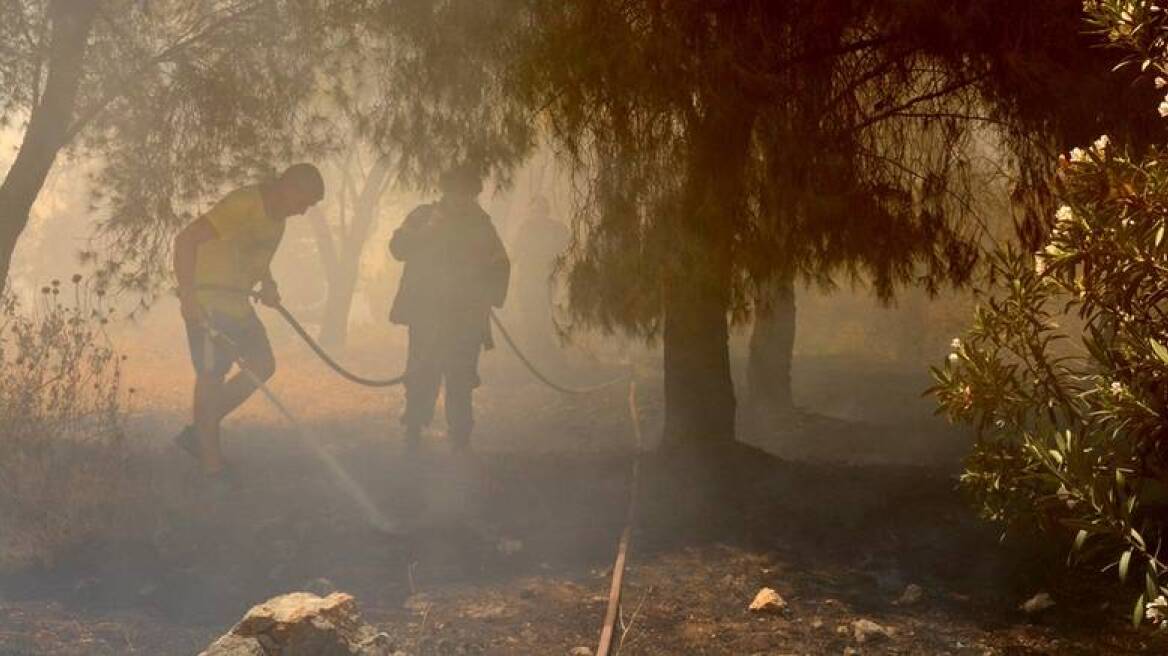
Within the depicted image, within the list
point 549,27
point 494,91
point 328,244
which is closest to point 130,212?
point 494,91

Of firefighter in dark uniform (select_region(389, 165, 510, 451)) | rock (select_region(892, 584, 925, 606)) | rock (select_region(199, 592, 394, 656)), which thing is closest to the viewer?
rock (select_region(199, 592, 394, 656))

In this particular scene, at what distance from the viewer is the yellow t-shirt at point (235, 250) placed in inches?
319

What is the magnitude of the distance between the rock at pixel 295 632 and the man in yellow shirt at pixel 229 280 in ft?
12.0

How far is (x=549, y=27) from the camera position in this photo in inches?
300

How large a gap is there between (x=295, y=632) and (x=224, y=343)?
396 centimetres

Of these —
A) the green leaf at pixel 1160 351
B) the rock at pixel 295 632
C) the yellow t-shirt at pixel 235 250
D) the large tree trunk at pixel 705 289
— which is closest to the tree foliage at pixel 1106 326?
the green leaf at pixel 1160 351

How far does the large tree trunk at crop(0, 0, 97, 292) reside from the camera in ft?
30.1

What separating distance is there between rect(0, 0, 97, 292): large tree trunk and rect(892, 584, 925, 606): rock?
22.6 feet

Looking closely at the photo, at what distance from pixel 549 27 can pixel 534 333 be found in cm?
1258

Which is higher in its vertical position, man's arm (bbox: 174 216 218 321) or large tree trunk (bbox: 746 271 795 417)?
man's arm (bbox: 174 216 218 321)

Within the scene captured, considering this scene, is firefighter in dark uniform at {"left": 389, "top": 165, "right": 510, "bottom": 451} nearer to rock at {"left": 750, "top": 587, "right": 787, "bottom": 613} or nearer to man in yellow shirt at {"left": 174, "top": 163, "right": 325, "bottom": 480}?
man in yellow shirt at {"left": 174, "top": 163, "right": 325, "bottom": 480}

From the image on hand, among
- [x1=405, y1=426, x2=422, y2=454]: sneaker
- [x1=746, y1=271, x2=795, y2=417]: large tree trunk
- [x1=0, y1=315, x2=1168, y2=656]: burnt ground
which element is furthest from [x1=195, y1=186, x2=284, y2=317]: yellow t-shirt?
[x1=746, y1=271, x2=795, y2=417]: large tree trunk

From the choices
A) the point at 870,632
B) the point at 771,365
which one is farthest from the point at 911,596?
the point at 771,365

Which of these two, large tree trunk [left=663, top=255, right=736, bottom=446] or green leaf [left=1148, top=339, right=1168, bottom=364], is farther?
large tree trunk [left=663, top=255, right=736, bottom=446]
